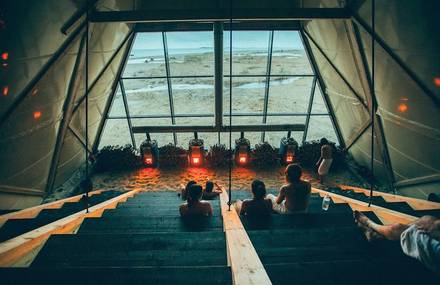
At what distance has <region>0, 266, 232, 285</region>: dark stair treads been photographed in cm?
185

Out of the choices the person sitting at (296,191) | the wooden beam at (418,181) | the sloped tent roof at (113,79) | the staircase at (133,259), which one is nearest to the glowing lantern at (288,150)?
the sloped tent roof at (113,79)

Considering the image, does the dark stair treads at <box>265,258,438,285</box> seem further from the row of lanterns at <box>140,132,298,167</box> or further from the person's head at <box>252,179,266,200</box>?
the row of lanterns at <box>140,132,298,167</box>

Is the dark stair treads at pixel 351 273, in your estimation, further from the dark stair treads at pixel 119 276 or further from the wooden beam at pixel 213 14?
the wooden beam at pixel 213 14

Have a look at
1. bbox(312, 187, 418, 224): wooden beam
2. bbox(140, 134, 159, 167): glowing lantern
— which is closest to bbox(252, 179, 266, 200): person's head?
bbox(312, 187, 418, 224): wooden beam

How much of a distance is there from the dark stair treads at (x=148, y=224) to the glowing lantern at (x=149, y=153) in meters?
6.09

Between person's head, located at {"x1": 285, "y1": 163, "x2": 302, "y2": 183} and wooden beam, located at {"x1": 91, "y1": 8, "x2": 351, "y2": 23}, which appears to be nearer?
person's head, located at {"x1": 285, "y1": 163, "x2": 302, "y2": 183}

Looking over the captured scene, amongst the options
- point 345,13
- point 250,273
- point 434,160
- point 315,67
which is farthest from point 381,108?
point 250,273

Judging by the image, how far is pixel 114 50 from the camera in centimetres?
844

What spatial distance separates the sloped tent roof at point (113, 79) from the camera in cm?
477

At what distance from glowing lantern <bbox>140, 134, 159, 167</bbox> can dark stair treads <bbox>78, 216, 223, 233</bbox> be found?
6091mm

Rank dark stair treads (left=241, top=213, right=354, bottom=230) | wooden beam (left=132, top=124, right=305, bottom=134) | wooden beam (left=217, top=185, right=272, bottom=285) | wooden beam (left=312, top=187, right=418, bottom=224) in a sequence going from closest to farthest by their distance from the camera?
1. wooden beam (left=217, top=185, right=272, bottom=285)
2. wooden beam (left=312, top=187, right=418, bottom=224)
3. dark stair treads (left=241, top=213, right=354, bottom=230)
4. wooden beam (left=132, top=124, right=305, bottom=134)

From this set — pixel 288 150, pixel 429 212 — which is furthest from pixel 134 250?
pixel 288 150

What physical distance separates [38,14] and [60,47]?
1156 millimetres

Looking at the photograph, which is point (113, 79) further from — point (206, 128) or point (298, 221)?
point (298, 221)
